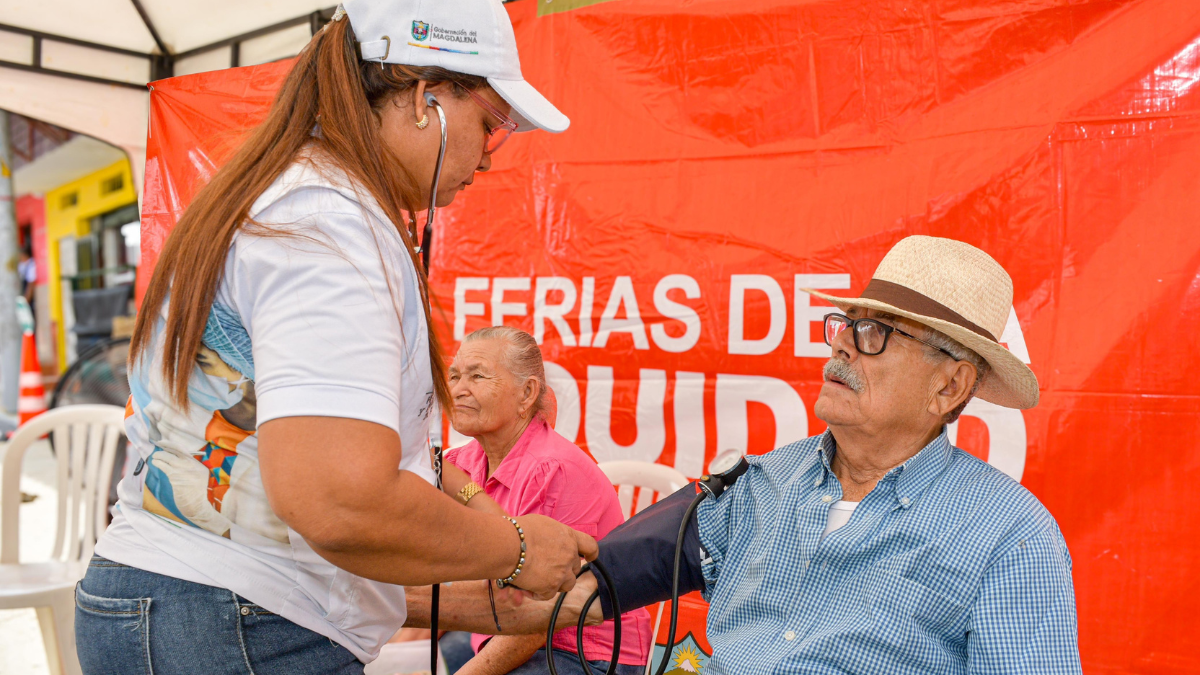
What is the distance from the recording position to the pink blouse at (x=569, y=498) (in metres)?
1.99

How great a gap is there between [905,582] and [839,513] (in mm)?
205

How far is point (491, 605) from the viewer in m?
1.52

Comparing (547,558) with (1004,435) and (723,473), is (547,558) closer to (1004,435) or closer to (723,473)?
(723,473)

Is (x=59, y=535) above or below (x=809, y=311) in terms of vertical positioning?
below

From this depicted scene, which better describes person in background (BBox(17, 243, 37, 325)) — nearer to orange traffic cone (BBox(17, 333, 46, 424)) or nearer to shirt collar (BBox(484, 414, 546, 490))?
orange traffic cone (BBox(17, 333, 46, 424))

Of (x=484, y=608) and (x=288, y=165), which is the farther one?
(x=484, y=608)

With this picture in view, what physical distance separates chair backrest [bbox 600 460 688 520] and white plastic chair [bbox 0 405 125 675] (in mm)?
1432

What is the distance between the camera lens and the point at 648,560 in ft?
5.35

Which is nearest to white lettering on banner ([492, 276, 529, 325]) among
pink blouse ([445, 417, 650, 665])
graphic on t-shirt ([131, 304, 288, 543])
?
pink blouse ([445, 417, 650, 665])

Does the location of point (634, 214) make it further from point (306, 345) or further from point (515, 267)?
point (306, 345)

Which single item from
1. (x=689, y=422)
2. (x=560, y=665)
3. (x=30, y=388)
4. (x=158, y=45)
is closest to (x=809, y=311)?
(x=689, y=422)

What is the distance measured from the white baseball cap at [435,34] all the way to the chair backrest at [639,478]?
5.41 ft

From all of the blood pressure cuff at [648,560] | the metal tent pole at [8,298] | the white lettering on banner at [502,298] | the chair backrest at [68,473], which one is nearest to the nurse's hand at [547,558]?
the blood pressure cuff at [648,560]

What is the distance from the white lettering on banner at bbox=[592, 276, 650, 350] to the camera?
280 cm
